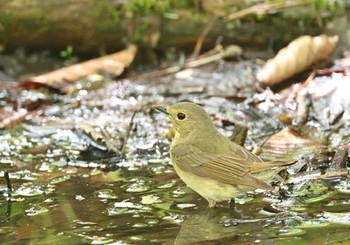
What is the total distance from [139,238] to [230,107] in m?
3.02

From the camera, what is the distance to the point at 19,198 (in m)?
4.37

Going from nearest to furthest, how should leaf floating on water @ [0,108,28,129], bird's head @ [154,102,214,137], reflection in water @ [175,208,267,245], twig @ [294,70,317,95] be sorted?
1. reflection in water @ [175,208,267,245]
2. bird's head @ [154,102,214,137]
3. leaf floating on water @ [0,108,28,129]
4. twig @ [294,70,317,95]

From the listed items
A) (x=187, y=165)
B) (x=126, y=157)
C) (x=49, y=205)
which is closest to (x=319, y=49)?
(x=126, y=157)

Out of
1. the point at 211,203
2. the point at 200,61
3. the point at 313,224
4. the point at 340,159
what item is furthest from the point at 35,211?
the point at 200,61

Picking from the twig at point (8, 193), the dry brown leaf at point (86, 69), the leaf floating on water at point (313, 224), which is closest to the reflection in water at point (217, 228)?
the leaf floating on water at point (313, 224)

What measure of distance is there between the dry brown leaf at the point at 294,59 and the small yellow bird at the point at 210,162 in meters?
2.20

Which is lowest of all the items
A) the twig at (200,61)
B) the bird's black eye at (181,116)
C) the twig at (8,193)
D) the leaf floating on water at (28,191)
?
the leaf floating on water at (28,191)

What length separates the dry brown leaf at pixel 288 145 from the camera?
512 cm

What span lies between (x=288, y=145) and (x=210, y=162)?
122cm

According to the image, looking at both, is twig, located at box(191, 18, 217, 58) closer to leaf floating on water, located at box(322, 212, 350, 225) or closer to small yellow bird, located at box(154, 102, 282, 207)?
small yellow bird, located at box(154, 102, 282, 207)

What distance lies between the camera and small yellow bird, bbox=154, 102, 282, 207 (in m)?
4.13

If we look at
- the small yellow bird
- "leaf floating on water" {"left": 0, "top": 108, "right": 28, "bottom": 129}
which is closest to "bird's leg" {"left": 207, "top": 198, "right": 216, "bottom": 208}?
the small yellow bird

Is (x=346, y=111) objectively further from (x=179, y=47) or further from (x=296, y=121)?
(x=179, y=47)

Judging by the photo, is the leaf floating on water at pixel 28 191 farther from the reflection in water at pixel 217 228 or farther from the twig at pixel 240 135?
the twig at pixel 240 135
